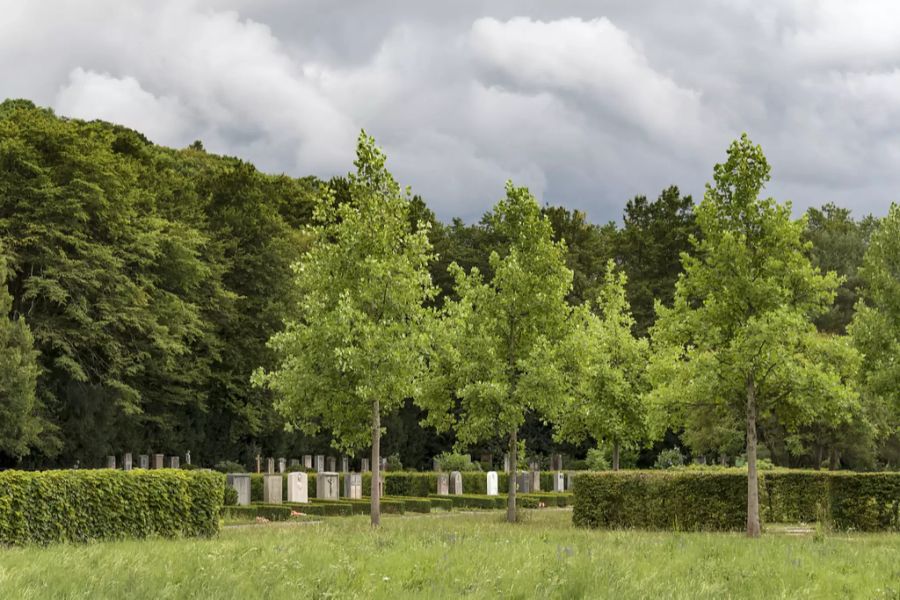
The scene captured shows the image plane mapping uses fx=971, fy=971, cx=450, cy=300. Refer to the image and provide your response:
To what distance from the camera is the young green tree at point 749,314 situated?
22.5 m

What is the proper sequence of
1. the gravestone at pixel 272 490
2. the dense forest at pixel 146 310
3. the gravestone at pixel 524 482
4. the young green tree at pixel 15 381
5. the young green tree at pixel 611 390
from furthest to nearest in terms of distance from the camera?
the gravestone at pixel 524 482, the dense forest at pixel 146 310, the young green tree at pixel 15 381, the gravestone at pixel 272 490, the young green tree at pixel 611 390

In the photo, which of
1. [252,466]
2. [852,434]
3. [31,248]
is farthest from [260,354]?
[852,434]

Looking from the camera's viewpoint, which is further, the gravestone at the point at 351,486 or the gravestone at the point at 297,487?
the gravestone at the point at 351,486

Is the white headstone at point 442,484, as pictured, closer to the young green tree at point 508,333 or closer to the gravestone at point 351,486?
the gravestone at point 351,486

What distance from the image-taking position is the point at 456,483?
43.1 metres

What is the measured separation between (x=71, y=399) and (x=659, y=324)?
108ft

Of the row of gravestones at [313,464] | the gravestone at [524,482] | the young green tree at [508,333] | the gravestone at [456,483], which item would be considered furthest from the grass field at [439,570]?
the row of gravestones at [313,464]

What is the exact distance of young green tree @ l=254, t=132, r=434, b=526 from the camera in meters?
24.4

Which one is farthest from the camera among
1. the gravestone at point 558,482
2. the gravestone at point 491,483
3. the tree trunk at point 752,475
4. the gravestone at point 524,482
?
the gravestone at point 558,482

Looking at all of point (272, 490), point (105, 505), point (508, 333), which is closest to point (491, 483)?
point (272, 490)

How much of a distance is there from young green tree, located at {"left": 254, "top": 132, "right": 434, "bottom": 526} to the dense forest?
8697 mm

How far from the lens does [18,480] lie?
19.4m

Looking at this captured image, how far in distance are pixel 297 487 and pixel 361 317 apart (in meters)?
12.6

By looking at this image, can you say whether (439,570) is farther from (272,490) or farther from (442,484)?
(442,484)
